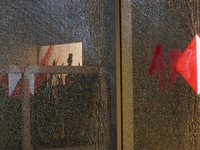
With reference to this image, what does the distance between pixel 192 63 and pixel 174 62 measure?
109 mm

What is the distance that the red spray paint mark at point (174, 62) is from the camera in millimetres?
1063

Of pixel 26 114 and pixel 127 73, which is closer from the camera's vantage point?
pixel 26 114

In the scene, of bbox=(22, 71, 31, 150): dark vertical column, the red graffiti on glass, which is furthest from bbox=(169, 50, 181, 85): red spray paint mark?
bbox=(22, 71, 31, 150): dark vertical column

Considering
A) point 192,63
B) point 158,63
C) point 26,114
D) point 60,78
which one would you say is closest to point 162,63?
point 158,63

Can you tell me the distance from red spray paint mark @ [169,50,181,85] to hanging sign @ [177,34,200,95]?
0.11 feet

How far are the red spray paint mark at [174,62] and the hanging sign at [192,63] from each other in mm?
32

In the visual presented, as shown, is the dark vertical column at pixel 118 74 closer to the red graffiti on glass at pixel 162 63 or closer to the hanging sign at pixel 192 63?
the red graffiti on glass at pixel 162 63

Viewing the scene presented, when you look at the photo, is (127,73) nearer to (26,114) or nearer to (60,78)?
(60,78)

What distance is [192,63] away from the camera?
109 centimetres

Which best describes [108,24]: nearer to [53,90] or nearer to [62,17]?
[62,17]

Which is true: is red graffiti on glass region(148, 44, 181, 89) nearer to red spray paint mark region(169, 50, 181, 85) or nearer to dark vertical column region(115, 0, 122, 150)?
red spray paint mark region(169, 50, 181, 85)

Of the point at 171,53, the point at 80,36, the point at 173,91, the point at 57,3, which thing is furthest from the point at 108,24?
the point at 173,91

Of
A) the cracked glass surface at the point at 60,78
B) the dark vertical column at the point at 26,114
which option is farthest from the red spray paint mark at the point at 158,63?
the dark vertical column at the point at 26,114

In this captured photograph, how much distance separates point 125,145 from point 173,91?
372 millimetres
